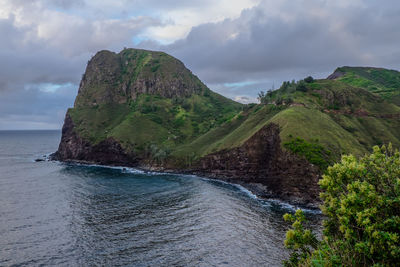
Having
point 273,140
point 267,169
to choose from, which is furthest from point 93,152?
point 273,140

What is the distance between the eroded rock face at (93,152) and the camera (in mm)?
161000

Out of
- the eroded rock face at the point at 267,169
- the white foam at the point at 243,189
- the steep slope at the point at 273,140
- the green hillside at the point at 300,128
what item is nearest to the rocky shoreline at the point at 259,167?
the eroded rock face at the point at 267,169

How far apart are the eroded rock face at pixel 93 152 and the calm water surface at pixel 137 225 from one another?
179ft

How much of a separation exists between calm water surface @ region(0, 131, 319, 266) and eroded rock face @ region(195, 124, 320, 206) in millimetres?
9482

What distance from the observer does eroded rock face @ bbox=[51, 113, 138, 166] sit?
528 ft

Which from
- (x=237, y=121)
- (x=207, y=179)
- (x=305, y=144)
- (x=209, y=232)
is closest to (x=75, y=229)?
(x=209, y=232)

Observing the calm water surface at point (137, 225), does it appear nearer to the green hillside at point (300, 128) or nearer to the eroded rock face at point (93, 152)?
the green hillside at point (300, 128)

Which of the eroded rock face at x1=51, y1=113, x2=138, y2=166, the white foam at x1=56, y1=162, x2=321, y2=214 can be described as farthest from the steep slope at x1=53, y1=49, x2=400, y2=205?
the white foam at x1=56, y1=162, x2=321, y2=214

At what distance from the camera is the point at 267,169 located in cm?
10456

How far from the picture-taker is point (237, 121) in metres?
169

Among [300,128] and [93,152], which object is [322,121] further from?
[93,152]

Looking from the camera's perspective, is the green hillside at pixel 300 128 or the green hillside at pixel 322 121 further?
the green hillside at pixel 300 128

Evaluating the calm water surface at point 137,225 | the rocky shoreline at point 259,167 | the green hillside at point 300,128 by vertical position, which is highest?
the green hillside at point 300,128

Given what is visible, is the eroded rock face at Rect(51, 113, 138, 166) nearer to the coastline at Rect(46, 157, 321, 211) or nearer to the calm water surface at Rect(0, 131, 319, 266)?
the coastline at Rect(46, 157, 321, 211)
